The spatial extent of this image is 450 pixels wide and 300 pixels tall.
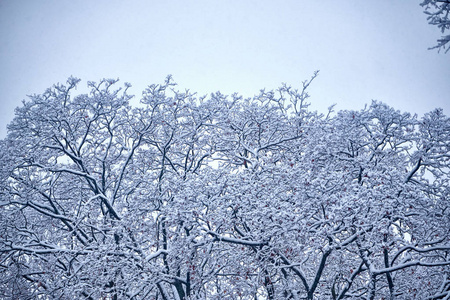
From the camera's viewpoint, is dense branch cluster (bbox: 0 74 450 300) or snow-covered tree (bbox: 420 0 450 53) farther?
dense branch cluster (bbox: 0 74 450 300)

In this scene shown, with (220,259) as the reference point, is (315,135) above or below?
above

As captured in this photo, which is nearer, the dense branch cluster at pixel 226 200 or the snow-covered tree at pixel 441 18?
the snow-covered tree at pixel 441 18

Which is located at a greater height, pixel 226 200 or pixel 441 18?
pixel 441 18

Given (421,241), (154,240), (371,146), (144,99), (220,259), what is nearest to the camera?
(421,241)

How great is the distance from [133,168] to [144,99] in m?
2.30

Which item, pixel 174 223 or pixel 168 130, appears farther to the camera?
pixel 168 130

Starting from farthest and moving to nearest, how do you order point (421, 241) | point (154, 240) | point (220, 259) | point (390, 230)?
1. point (220, 259)
2. point (154, 240)
3. point (421, 241)
4. point (390, 230)

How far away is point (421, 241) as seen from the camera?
7.38 m

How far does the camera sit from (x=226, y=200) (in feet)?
25.6

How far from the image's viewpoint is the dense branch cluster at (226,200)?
288 inches

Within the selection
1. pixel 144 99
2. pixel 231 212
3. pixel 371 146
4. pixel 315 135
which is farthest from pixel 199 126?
pixel 371 146

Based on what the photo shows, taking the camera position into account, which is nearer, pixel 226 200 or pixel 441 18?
pixel 441 18

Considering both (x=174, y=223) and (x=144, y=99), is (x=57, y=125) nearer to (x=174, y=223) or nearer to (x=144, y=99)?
(x=144, y=99)

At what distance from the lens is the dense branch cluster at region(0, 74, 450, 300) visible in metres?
7.32
